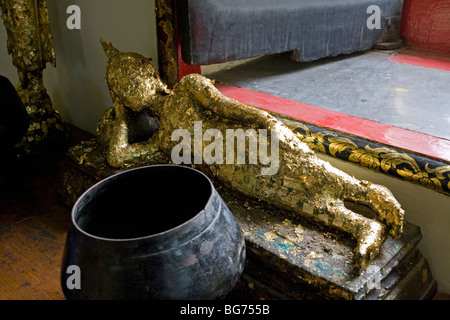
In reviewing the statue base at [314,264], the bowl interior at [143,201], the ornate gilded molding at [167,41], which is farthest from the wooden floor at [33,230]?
the ornate gilded molding at [167,41]

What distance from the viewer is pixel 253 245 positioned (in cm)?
104

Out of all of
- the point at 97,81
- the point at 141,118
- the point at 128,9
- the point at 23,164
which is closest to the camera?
the point at 141,118

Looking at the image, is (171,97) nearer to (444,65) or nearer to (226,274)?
(226,274)

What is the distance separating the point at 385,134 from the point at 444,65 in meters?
0.82

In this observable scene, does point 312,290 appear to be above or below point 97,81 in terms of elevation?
below

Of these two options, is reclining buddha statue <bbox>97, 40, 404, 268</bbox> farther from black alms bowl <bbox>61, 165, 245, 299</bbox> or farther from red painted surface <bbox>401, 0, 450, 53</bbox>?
red painted surface <bbox>401, 0, 450, 53</bbox>

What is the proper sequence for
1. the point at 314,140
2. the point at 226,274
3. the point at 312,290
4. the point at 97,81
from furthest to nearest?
the point at 97,81 < the point at 314,140 < the point at 312,290 < the point at 226,274

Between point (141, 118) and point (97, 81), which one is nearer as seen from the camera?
point (141, 118)

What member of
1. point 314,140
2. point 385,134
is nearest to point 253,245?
point 314,140

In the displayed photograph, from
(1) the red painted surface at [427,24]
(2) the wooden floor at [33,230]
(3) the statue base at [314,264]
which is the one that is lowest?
(2) the wooden floor at [33,230]

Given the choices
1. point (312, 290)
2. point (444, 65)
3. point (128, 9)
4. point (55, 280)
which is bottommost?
point (55, 280)

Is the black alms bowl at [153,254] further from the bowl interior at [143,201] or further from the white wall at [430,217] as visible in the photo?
the white wall at [430,217]

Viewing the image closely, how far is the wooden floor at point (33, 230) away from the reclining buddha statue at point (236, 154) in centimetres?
28

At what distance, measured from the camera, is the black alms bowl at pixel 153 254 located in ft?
2.43
